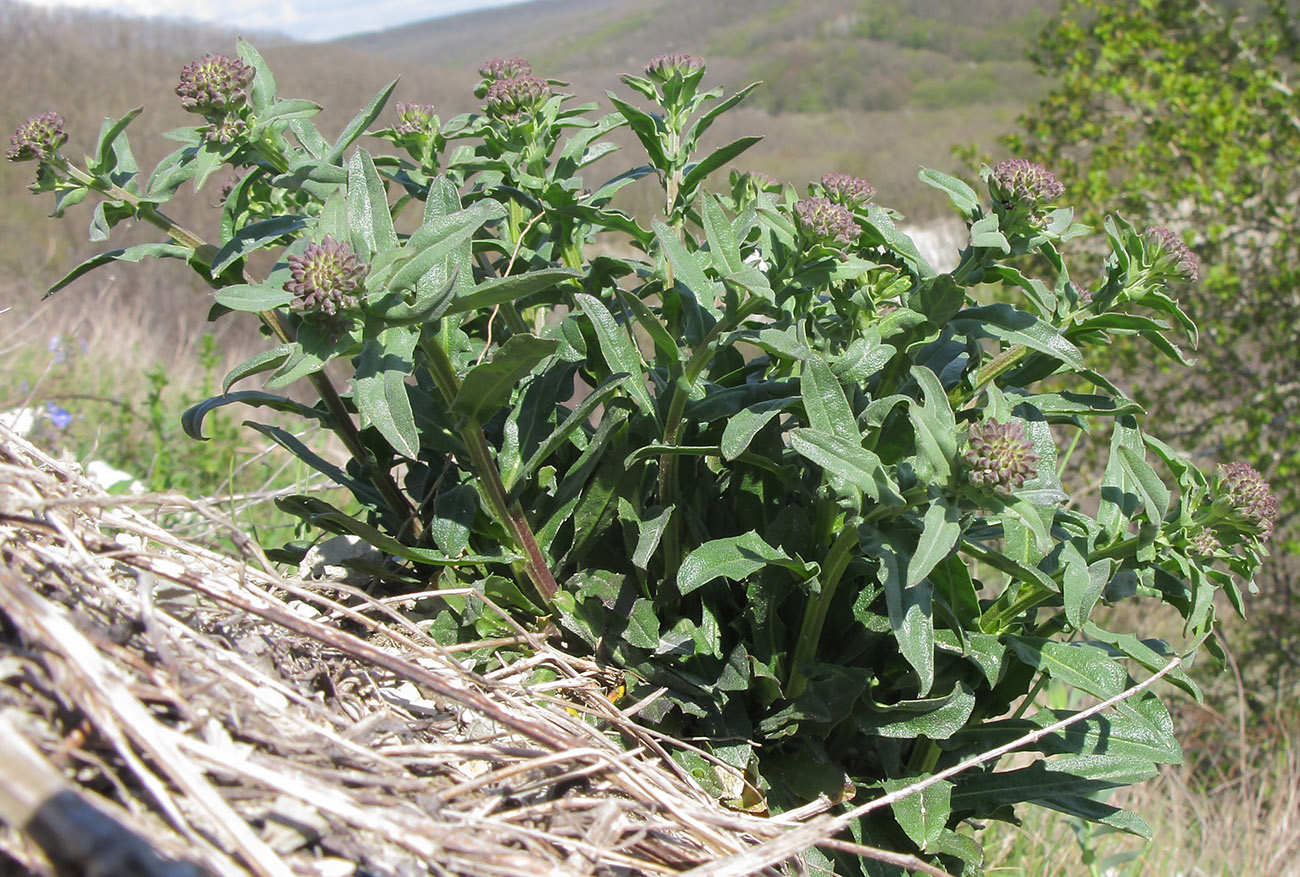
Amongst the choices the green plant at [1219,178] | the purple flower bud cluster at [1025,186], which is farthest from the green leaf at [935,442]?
the green plant at [1219,178]

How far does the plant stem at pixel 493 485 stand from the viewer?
1.62 meters

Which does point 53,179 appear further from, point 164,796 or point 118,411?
point 118,411

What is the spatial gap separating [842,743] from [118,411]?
5076 millimetres

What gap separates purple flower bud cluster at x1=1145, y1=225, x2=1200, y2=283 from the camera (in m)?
1.70

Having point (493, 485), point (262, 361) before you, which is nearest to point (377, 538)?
point (493, 485)

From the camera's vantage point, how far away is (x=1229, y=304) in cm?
573

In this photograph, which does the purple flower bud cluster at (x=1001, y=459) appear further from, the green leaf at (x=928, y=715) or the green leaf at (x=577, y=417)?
the green leaf at (x=577, y=417)

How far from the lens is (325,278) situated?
1.37m

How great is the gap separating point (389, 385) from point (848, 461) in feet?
2.31

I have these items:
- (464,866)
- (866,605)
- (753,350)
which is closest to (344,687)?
(464,866)

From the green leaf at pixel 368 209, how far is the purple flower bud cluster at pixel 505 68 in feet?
1.76

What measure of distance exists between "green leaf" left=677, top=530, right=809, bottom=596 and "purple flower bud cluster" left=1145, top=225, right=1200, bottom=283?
0.84m

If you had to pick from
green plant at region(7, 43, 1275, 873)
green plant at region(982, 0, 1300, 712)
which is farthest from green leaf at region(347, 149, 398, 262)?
green plant at region(982, 0, 1300, 712)

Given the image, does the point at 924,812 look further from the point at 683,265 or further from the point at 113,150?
the point at 113,150
